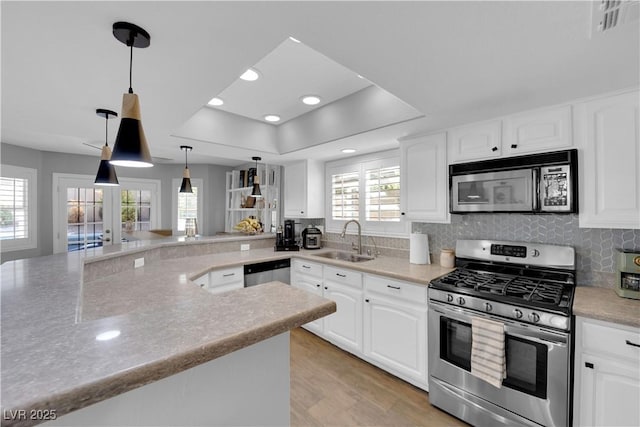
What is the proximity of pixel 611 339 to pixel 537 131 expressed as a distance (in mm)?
1294

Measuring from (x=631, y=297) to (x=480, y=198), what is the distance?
99 centimetres

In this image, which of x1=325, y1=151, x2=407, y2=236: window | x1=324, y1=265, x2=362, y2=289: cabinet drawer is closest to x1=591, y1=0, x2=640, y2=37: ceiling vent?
x1=325, y1=151, x2=407, y2=236: window

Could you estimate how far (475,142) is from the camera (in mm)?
2135

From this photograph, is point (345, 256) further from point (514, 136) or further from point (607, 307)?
point (607, 307)

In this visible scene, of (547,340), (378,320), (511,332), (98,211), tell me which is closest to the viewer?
(547,340)

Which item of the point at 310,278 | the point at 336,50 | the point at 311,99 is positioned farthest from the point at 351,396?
the point at 311,99

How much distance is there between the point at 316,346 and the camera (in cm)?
288

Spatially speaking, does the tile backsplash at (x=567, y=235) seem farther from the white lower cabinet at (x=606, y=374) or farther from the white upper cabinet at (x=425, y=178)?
the white lower cabinet at (x=606, y=374)

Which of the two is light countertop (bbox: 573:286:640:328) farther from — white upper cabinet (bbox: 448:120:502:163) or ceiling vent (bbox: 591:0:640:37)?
ceiling vent (bbox: 591:0:640:37)

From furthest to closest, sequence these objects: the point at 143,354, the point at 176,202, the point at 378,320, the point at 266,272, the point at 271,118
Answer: the point at 176,202, the point at 266,272, the point at 271,118, the point at 378,320, the point at 143,354

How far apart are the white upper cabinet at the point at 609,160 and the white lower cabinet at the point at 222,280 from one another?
2754 mm

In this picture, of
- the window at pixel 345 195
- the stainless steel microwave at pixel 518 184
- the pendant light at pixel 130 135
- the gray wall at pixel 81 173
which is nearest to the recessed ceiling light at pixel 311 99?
the window at pixel 345 195

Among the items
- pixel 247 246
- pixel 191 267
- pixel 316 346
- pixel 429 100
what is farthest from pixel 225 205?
pixel 429 100

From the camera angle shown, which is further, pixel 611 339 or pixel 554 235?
pixel 554 235
